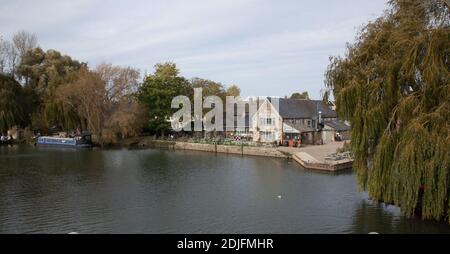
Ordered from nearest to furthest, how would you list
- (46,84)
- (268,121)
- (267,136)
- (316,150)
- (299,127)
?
(316,150)
(299,127)
(268,121)
(267,136)
(46,84)

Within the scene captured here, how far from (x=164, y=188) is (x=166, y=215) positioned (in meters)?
7.10

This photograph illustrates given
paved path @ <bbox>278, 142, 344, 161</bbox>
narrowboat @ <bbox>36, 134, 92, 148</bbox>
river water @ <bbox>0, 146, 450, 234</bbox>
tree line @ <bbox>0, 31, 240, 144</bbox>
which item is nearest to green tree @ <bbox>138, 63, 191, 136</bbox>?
tree line @ <bbox>0, 31, 240, 144</bbox>

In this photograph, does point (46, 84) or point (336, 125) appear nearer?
point (336, 125)

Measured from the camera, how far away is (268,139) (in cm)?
5272

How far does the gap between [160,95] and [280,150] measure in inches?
891

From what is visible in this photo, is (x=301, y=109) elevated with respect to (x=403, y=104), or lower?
elevated

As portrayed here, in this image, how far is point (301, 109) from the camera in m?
55.0

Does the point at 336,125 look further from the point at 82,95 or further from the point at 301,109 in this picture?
the point at 82,95

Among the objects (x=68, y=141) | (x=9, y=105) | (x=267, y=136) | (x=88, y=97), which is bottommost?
(x=68, y=141)

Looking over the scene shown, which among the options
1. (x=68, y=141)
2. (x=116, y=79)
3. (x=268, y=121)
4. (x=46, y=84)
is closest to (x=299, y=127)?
(x=268, y=121)

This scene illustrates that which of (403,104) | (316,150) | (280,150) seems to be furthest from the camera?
(280,150)

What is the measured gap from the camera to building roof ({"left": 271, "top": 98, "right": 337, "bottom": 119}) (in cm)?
5238

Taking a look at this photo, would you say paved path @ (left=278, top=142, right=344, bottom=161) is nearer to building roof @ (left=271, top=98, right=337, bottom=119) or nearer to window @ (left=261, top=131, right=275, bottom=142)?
window @ (left=261, top=131, right=275, bottom=142)

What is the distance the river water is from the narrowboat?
16501 mm
